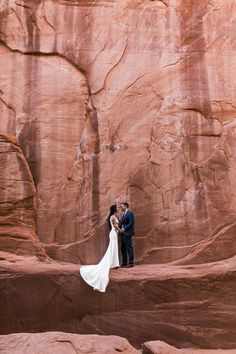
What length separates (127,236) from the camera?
9242 millimetres

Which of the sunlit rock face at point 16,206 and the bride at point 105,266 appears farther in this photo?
the sunlit rock face at point 16,206

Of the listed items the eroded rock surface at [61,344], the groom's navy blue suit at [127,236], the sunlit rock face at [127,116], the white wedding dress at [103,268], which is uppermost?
the sunlit rock face at [127,116]

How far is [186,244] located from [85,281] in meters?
2.50

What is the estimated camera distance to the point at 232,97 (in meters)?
10.8

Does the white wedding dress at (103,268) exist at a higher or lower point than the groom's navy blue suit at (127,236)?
lower

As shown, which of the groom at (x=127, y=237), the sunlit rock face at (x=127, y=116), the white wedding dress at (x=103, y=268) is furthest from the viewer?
the sunlit rock face at (x=127, y=116)

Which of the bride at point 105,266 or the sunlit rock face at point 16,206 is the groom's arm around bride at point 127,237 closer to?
the bride at point 105,266

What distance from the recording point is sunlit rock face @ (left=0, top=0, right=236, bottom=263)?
9.88 meters

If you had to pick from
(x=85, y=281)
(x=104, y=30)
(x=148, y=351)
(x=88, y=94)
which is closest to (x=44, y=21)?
(x=104, y=30)

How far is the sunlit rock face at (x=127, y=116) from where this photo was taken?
9.88 meters

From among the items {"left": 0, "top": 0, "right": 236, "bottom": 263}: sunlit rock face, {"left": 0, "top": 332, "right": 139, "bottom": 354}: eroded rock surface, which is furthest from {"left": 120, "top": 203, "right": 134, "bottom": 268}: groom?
{"left": 0, "top": 332, "right": 139, "bottom": 354}: eroded rock surface

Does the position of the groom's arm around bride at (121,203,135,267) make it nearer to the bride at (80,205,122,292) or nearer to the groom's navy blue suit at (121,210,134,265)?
the groom's navy blue suit at (121,210,134,265)

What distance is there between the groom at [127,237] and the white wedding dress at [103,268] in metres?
0.26

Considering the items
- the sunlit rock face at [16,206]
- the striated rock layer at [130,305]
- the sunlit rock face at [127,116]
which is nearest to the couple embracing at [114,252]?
the striated rock layer at [130,305]
